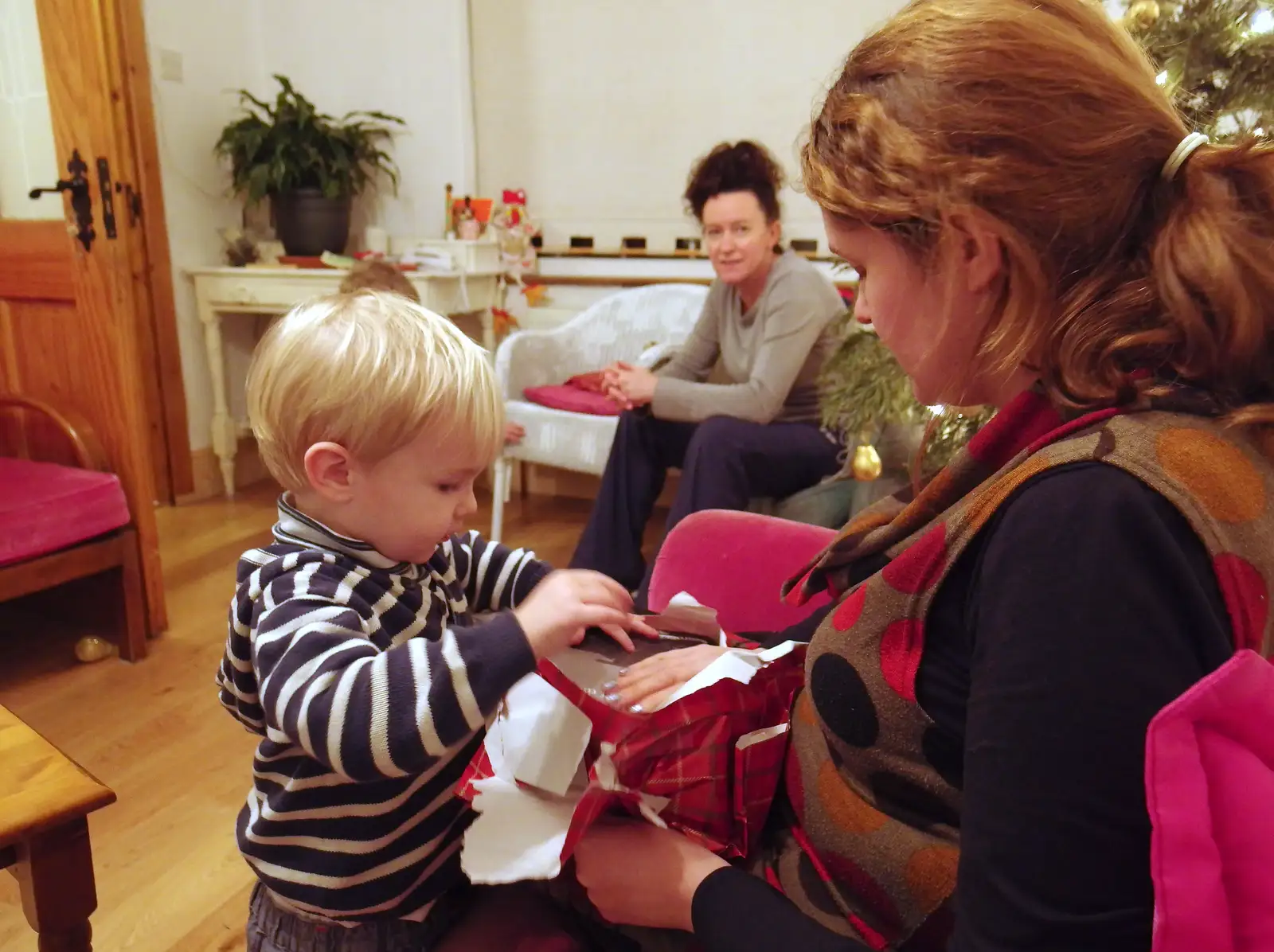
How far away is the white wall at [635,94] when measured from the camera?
320 cm

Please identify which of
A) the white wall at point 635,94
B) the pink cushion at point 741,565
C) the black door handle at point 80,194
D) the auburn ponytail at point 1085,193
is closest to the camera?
the auburn ponytail at point 1085,193

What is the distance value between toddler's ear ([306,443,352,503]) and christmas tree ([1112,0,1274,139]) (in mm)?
1189

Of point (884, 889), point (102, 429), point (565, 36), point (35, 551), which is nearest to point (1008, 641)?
point (884, 889)

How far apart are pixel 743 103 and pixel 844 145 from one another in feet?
9.34

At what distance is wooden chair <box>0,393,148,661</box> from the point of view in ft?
6.65

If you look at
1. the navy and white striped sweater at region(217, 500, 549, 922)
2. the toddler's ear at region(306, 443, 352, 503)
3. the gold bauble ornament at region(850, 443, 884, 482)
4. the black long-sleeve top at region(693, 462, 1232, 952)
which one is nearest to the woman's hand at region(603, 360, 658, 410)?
the gold bauble ornament at region(850, 443, 884, 482)

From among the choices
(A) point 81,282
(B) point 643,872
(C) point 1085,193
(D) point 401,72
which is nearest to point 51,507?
(A) point 81,282

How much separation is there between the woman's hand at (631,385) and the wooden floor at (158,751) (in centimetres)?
64

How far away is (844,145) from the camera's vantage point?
66cm

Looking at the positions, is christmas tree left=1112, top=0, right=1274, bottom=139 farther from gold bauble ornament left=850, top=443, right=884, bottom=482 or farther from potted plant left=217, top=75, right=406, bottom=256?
potted plant left=217, top=75, right=406, bottom=256

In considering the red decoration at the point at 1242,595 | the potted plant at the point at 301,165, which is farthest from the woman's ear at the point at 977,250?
the potted plant at the point at 301,165

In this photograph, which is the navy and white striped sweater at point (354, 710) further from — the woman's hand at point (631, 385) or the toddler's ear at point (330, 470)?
the woman's hand at point (631, 385)

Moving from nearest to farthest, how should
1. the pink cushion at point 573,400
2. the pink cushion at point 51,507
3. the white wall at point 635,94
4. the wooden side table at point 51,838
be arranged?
the wooden side table at point 51,838, the pink cushion at point 51,507, the pink cushion at point 573,400, the white wall at point 635,94

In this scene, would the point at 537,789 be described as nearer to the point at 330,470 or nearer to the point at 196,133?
the point at 330,470
